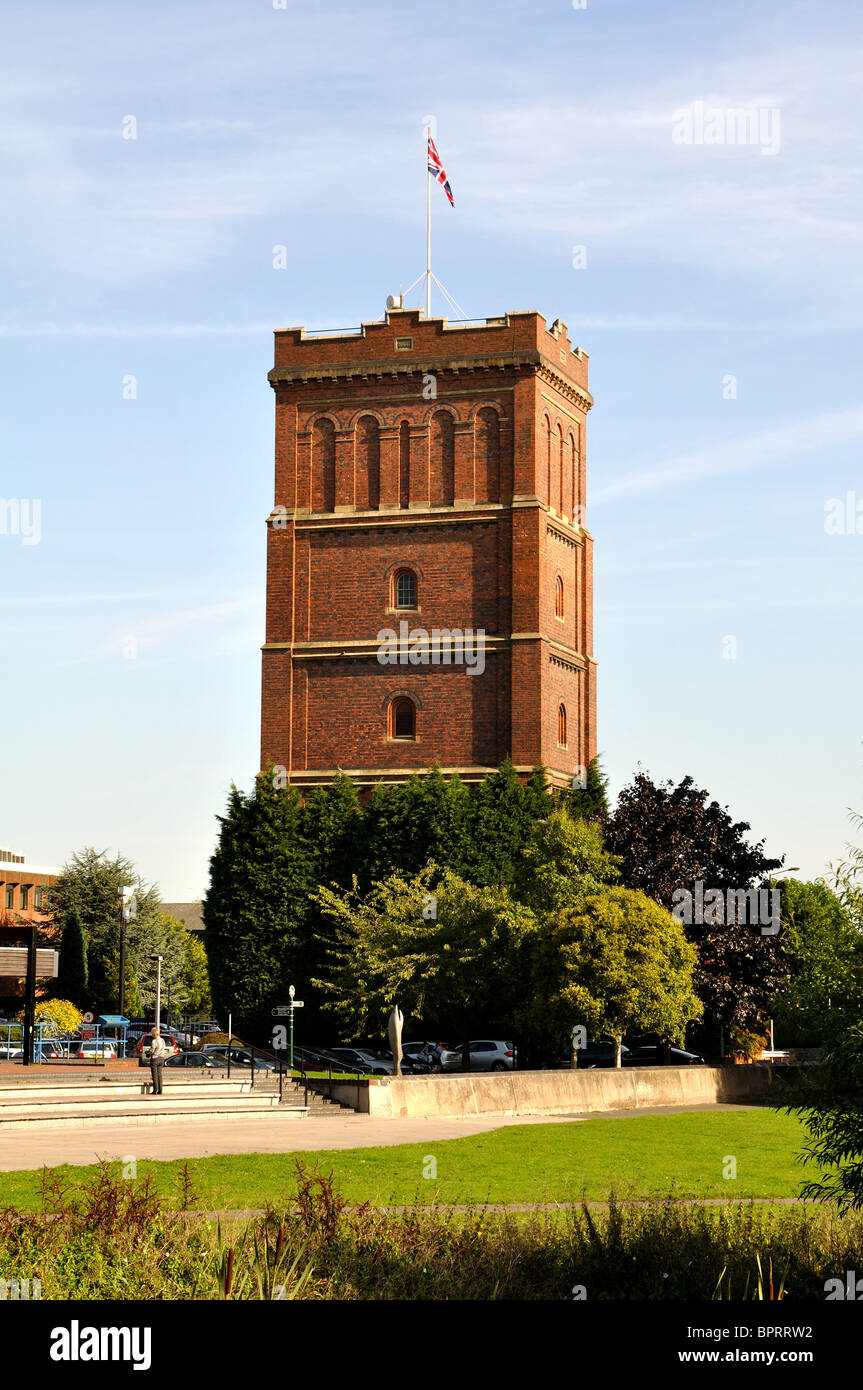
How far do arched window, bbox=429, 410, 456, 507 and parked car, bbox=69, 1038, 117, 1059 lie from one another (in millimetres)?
25483

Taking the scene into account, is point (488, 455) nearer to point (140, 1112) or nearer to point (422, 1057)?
point (422, 1057)

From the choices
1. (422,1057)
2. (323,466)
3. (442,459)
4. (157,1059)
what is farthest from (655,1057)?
(323,466)

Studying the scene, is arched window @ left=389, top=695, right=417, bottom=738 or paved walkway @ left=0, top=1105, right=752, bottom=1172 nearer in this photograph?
paved walkway @ left=0, top=1105, right=752, bottom=1172

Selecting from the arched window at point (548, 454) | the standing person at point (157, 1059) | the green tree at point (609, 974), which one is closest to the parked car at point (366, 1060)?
the green tree at point (609, 974)

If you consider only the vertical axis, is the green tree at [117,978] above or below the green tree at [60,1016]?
above

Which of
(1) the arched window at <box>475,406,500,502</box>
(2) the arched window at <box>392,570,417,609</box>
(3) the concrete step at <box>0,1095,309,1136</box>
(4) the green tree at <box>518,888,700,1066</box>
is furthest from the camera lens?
(1) the arched window at <box>475,406,500,502</box>

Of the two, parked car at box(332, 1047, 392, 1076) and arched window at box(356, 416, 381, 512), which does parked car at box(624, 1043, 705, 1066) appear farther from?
arched window at box(356, 416, 381, 512)

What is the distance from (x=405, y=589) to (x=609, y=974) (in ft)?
93.1

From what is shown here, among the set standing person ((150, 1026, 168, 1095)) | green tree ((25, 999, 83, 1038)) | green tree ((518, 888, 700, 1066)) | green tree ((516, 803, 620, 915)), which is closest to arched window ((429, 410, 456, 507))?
green tree ((516, 803, 620, 915))

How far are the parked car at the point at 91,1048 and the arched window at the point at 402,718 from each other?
17.5 meters

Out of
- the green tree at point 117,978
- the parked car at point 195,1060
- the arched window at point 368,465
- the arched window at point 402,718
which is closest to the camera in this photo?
the parked car at point 195,1060

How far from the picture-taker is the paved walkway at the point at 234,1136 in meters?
23.0

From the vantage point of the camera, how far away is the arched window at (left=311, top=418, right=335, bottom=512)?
6762 centimetres

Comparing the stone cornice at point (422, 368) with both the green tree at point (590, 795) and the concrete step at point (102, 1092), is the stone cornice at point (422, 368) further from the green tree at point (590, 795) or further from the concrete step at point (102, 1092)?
the concrete step at point (102, 1092)
